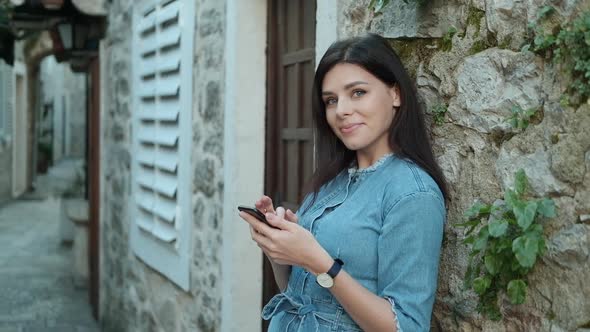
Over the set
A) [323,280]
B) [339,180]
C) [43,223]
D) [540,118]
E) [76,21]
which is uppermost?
[76,21]

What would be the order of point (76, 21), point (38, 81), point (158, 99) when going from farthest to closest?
point (38, 81) → point (76, 21) → point (158, 99)

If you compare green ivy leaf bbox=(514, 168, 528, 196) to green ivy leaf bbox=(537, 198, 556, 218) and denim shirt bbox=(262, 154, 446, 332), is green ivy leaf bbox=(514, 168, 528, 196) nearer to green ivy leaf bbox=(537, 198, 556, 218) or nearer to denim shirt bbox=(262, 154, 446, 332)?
green ivy leaf bbox=(537, 198, 556, 218)

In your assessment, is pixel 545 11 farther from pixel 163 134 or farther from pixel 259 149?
pixel 163 134

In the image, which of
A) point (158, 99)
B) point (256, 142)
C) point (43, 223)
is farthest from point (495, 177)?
point (43, 223)

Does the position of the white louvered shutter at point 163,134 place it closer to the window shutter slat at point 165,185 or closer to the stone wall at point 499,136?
the window shutter slat at point 165,185

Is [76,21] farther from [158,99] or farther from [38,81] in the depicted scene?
[38,81]

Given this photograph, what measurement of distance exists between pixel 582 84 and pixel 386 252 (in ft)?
1.65

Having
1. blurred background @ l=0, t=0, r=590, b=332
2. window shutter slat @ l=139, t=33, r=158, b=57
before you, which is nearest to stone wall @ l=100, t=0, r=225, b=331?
blurred background @ l=0, t=0, r=590, b=332

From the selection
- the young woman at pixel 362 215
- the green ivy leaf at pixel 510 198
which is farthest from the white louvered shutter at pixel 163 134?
the green ivy leaf at pixel 510 198

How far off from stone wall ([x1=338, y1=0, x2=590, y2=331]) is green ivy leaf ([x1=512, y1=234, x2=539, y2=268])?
0.15 feet

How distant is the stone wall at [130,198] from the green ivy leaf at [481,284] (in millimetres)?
2034

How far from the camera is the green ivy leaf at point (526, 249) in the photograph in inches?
55.2

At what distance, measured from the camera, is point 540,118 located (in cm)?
149

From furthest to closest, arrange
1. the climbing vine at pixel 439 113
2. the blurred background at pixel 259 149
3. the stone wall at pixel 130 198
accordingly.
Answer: the stone wall at pixel 130 198
the climbing vine at pixel 439 113
the blurred background at pixel 259 149
